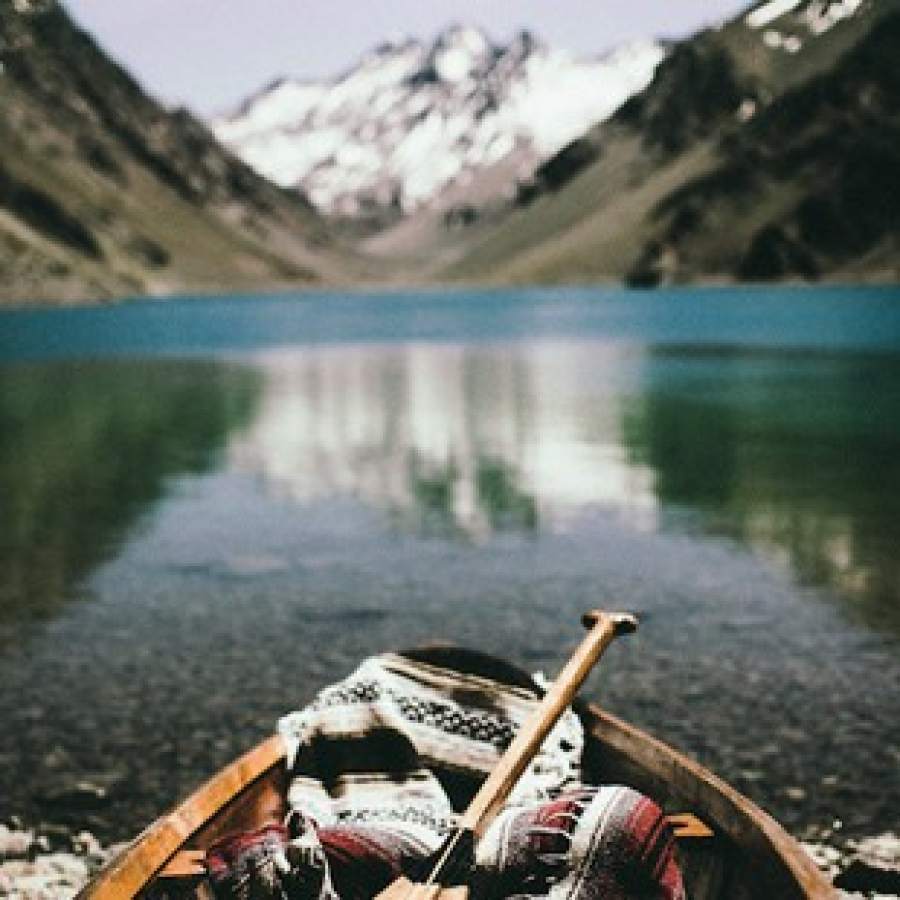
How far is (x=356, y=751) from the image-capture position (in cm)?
973

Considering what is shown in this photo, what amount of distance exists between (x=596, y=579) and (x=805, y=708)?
26.5ft

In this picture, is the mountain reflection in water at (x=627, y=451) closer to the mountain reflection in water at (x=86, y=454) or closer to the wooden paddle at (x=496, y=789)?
the mountain reflection in water at (x=86, y=454)

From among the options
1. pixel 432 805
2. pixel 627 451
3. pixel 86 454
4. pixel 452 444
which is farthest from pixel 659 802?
pixel 86 454

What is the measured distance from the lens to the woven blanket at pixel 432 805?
301 inches

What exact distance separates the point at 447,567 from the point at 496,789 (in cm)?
1740

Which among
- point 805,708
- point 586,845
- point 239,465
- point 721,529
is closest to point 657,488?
point 721,529

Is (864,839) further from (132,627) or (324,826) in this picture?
(132,627)

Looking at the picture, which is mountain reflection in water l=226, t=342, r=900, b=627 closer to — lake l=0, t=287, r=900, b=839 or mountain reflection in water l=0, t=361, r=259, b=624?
lake l=0, t=287, r=900, b=839

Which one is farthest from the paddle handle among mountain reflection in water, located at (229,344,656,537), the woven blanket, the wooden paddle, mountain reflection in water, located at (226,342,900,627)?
mountain reflection in water, located at (229,344,656,537)

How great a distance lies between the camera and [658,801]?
9.02 m

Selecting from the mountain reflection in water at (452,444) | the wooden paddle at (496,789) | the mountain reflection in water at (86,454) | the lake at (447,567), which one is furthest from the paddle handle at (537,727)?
the mountain reflection in water at (452,444)

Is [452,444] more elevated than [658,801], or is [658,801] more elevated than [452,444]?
[452,444]

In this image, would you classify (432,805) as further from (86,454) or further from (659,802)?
(86,454)

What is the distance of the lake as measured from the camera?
605 inches
